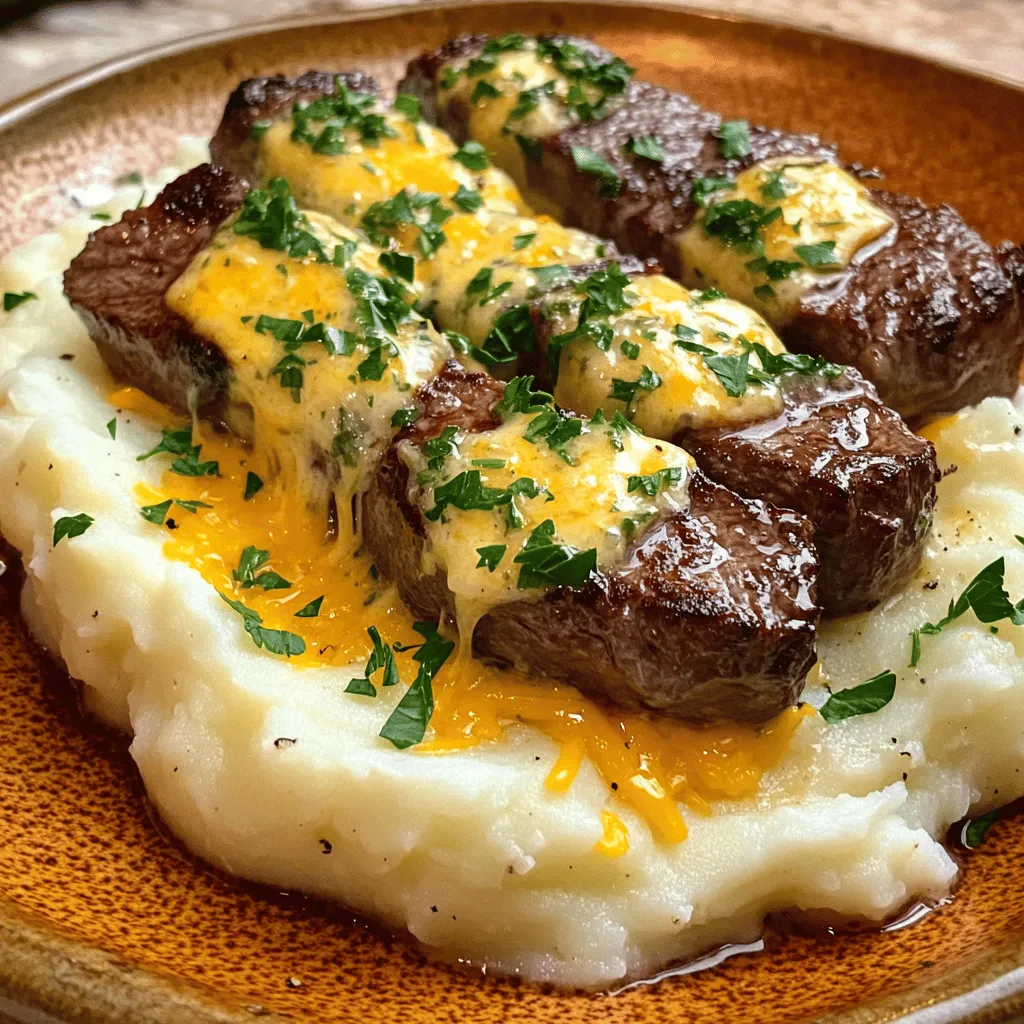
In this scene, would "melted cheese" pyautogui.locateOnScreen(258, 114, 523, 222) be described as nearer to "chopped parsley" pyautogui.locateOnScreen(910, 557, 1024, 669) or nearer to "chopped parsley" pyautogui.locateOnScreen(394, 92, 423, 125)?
"chopped parsley" pyautogui.locateOnScreen(394, 92, 423, 125)

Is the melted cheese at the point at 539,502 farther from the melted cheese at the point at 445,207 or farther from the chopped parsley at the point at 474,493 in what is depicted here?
the melted cheese at the point at 445,207

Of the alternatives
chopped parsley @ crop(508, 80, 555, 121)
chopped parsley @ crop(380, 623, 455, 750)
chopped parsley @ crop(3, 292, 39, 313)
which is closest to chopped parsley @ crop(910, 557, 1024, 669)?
chopped parsley @ crop(380, 623, 455, 750)

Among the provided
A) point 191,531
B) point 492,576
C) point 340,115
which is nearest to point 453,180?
point 340,115

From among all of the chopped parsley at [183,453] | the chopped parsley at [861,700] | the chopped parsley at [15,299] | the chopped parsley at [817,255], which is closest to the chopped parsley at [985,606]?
the chopped parsley at [861,700]

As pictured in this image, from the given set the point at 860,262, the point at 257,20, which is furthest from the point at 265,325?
the point at 257,20

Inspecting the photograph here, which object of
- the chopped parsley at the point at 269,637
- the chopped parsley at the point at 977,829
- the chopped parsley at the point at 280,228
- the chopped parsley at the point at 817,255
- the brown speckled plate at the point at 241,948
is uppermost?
the chopped parsley at the point at 280,228

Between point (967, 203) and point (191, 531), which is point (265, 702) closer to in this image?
point (191, 531)
